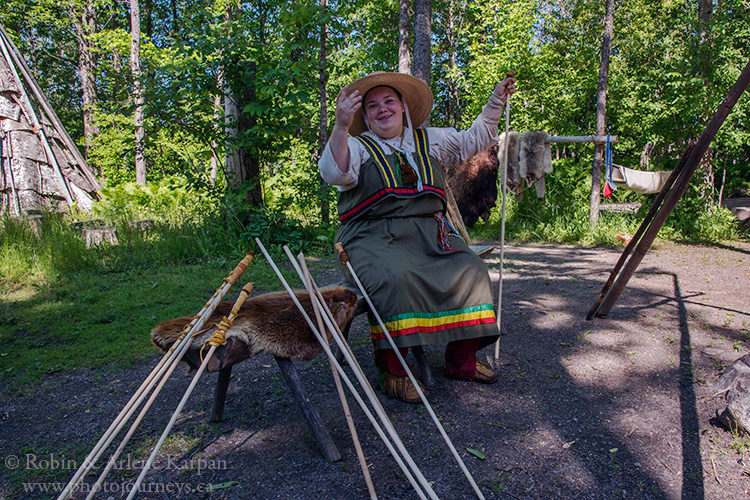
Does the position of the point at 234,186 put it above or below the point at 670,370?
above

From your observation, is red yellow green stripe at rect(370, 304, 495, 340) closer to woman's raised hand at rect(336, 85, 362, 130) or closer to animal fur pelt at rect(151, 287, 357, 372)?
animal fur pelt at rect(151, 287, 357, 372)

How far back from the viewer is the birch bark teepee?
24.6 ft

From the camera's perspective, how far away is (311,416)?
6.86 ft

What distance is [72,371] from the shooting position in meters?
3.11

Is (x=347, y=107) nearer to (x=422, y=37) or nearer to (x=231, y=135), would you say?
(x=422, y=37)

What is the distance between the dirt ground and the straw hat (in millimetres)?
1572

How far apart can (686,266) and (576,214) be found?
2.94 metres

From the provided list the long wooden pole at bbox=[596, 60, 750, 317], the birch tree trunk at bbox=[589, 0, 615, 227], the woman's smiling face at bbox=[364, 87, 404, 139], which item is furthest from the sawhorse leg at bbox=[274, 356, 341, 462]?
the birch tree trunk at bbox=[589, 0, 615, 227]

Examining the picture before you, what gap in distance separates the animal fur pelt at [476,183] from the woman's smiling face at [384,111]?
5.22 ft

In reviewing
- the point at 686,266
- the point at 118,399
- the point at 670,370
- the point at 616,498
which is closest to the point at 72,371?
the point at 118,399

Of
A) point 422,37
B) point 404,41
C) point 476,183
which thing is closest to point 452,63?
point 404,41

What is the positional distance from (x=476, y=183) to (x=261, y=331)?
2.81 m

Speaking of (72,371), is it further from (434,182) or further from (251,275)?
(434,182)

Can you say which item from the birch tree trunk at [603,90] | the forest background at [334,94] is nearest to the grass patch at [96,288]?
the forest background at [334,94]
